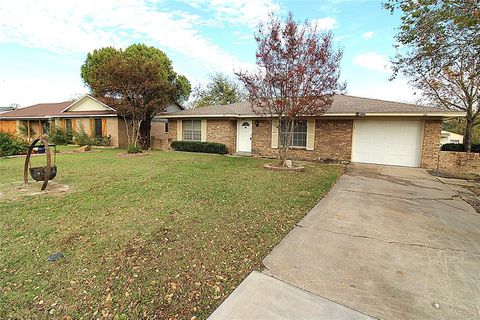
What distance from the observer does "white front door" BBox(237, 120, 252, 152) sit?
1410 cm

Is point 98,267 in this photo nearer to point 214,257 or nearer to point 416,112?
point 214,257

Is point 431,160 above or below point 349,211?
above

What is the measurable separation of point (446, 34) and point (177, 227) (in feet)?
23.6

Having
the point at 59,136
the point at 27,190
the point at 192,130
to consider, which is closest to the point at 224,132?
the point at 192,130

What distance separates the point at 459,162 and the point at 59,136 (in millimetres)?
25773

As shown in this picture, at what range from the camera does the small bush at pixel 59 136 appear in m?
18.5

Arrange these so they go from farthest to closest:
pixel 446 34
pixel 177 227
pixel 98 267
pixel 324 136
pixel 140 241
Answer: pixel 324 136 → pixel 446 34 → pixel 177 227 → pixel 140 241 → pixel 98 267

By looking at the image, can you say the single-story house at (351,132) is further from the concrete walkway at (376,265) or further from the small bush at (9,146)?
the small bush at (9,146)

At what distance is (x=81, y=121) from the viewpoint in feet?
61.2

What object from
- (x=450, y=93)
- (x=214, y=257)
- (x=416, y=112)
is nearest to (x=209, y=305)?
(x=214, y=257)

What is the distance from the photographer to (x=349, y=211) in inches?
184

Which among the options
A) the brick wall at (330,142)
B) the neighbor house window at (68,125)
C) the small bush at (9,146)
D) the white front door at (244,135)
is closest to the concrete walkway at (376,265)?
the brick wall at (330,142)

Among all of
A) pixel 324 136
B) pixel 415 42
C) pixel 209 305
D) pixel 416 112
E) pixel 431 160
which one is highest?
pixel 415 42

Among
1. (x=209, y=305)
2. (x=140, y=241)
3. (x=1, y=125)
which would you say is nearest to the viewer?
(x=209, y=305)
